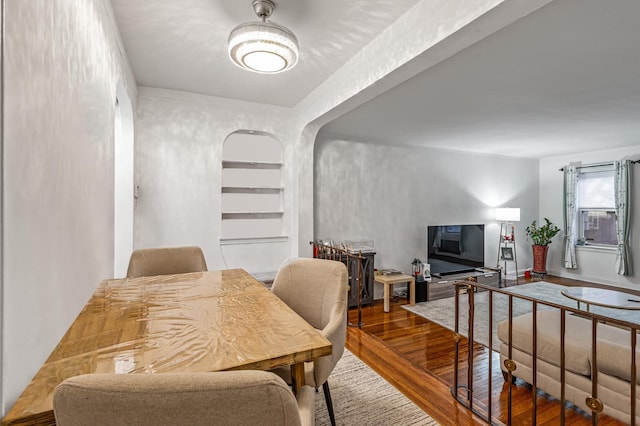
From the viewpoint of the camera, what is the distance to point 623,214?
557cm

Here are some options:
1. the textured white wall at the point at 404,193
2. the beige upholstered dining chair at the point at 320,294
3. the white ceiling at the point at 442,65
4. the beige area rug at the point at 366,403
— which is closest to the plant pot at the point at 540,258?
the textured white wall at the point at 404,193

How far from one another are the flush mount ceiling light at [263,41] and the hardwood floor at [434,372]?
2.36 m

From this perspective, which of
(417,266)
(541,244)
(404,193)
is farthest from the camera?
(541,244)

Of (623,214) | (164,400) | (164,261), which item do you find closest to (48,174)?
(164,400)

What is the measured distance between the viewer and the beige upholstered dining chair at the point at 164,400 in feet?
1.83

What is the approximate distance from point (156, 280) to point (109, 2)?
5.60 ft

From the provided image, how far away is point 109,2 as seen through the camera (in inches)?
75.4

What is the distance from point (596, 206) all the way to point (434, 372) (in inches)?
223

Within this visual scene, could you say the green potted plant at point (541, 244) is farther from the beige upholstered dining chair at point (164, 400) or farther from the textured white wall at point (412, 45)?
the beige upholstered dining chair at point (164, 400)

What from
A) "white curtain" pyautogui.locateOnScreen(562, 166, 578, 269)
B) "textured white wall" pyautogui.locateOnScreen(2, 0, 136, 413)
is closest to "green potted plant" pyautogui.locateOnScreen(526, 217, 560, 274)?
"white curtain" pyautogui.locateOnScreen(562, 166, 578, 269)

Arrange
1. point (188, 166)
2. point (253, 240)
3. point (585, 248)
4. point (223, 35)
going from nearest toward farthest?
point (223, 35)
point (188, 166)
point (253, 240)
point (585, 248)

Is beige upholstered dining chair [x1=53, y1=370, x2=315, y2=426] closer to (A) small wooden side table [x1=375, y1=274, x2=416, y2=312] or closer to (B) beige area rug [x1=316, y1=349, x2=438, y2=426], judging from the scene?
(B) beige area rug [x1=316, y1=349, x2=438, y2=426]

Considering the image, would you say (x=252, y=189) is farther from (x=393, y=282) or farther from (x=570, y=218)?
(x=570, y=218)

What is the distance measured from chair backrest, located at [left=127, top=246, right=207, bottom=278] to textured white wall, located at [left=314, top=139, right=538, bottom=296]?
2453mm
